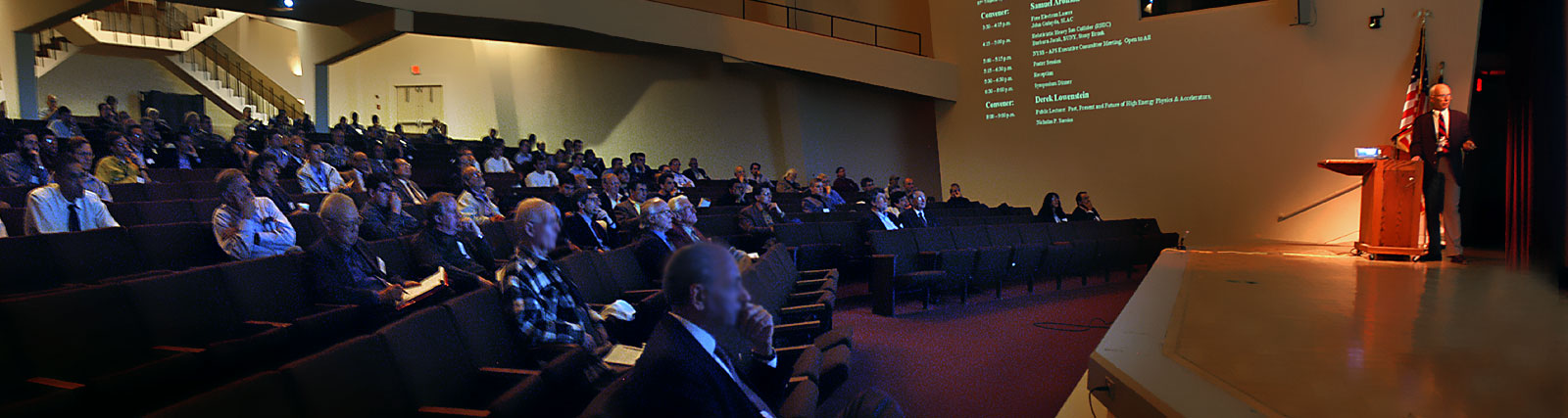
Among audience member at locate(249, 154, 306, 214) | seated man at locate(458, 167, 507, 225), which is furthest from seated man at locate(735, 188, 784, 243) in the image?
audience member at locate(249, 154, 306, 214)

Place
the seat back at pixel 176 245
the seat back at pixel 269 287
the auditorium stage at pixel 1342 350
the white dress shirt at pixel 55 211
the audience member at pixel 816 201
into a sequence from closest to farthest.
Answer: the auditorium stage at pixel 1342 350 → the seat back at pixel 269 287 → the seat back at pixel 176 245 → the white dress shirt at pixel 55 211 → the audience member at pixel 816 201

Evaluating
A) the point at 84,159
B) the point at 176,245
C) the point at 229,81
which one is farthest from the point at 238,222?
the point at 229,81

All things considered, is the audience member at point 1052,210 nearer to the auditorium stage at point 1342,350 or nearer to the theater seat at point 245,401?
the auditorium stage at point 1342,350

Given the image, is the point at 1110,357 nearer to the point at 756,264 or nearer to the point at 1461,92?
the point at 756,264

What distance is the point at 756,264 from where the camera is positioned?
10.7ft

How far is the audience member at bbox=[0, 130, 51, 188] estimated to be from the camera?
5246 millimetres

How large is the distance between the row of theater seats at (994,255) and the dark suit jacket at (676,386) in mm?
3630

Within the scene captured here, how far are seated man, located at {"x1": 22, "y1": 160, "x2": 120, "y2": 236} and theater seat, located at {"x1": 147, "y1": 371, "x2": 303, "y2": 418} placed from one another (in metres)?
3.47

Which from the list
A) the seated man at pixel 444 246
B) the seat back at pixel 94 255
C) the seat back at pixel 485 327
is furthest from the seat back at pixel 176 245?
the seat back at pixel 485 327

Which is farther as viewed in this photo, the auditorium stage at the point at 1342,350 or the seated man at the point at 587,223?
the seated man at the point at 587,223

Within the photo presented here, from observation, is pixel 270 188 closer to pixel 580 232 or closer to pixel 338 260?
pixel 580 232

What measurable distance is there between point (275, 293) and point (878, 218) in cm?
441

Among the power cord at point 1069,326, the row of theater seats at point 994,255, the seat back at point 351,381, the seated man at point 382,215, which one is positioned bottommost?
the power cord at point 1069,326

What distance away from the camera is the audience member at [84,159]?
436 cm
